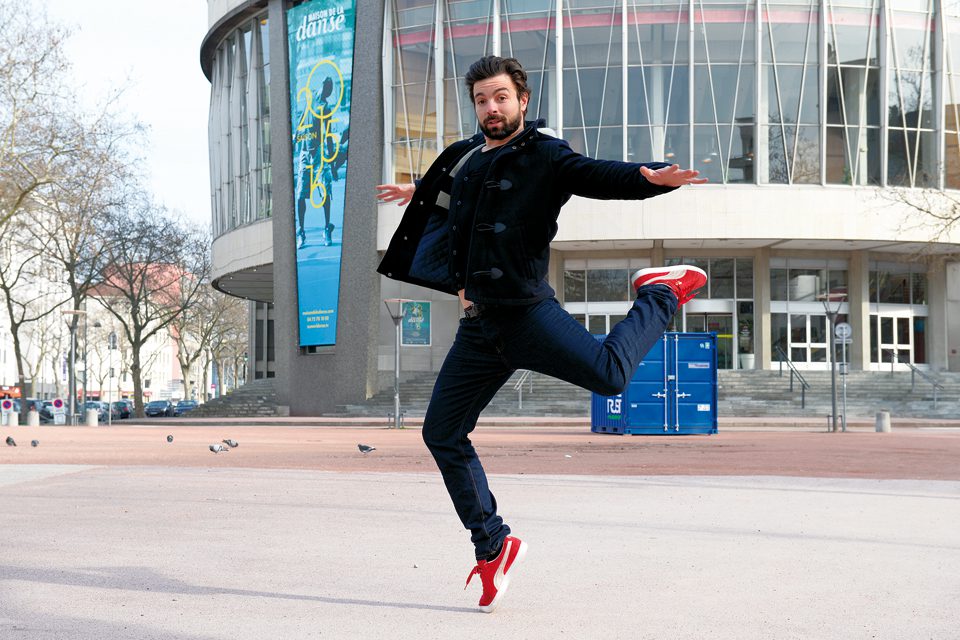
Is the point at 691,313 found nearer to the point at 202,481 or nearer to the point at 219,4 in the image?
the point at 219,4

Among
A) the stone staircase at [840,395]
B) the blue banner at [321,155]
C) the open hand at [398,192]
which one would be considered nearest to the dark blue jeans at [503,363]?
the open hand at [398,192]

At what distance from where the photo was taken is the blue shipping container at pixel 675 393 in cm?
2625

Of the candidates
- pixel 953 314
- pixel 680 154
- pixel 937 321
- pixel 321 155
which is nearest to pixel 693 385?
pixel 680 154

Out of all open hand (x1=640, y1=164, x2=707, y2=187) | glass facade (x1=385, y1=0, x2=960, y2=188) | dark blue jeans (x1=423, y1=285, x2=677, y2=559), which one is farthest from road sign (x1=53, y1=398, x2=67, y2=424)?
open hand (x1=640, y1=164, x2=707, y2=187)

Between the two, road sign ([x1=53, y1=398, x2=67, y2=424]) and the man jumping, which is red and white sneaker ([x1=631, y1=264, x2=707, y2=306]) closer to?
the man jumping

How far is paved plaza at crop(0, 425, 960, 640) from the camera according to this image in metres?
4.36

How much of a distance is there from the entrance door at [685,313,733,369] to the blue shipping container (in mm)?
20572

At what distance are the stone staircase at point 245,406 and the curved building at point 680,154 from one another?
5.99 feet

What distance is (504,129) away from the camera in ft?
15.2

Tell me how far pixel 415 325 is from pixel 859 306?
60.6ft

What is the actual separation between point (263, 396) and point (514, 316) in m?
48.3

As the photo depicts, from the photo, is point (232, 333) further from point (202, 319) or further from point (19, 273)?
point (19, 273)

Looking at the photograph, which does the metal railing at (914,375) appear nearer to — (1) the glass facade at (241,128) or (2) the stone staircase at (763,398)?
(2) the stone staircase at (763,398)

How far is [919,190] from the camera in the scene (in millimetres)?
44438
